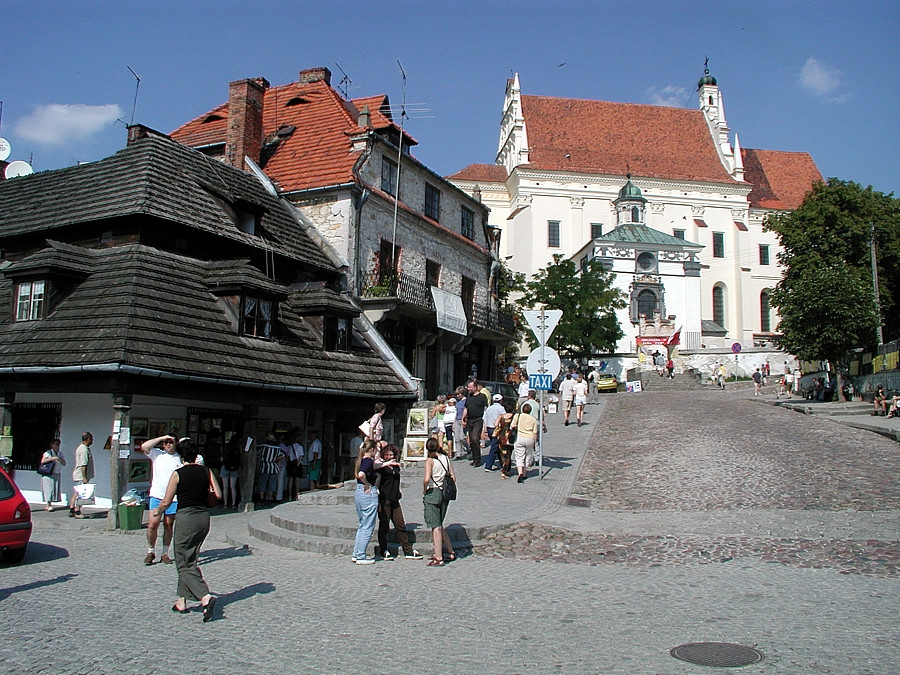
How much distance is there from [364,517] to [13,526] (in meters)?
4.43

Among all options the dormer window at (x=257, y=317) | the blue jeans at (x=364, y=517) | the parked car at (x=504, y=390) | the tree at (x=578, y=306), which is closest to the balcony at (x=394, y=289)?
the parked car at (x=504, y=390)

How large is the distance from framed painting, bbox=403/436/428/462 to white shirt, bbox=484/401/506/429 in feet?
5.76

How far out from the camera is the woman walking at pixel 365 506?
32.1ft

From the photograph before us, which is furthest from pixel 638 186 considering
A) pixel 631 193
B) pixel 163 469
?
pixel 163 469

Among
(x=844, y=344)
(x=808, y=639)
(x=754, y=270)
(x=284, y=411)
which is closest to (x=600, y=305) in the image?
(x=844, y=344)

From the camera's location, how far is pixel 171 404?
14875 millimetres

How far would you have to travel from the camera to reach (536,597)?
796 centimetres

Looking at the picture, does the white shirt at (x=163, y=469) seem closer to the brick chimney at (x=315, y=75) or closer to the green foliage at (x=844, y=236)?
the brick chimney at (x=315, y=75)

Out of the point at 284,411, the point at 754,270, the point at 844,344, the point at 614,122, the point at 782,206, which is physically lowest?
the point at 284,411

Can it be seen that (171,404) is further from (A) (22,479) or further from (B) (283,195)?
(B) (283,195)

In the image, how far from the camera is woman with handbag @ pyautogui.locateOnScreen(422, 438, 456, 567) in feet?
31.8

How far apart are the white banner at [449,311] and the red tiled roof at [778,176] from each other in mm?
58363

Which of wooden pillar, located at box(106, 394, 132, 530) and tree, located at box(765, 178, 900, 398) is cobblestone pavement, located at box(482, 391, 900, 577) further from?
tree, located at box(765, 178, 900, 398)

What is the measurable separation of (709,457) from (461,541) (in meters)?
9.18
